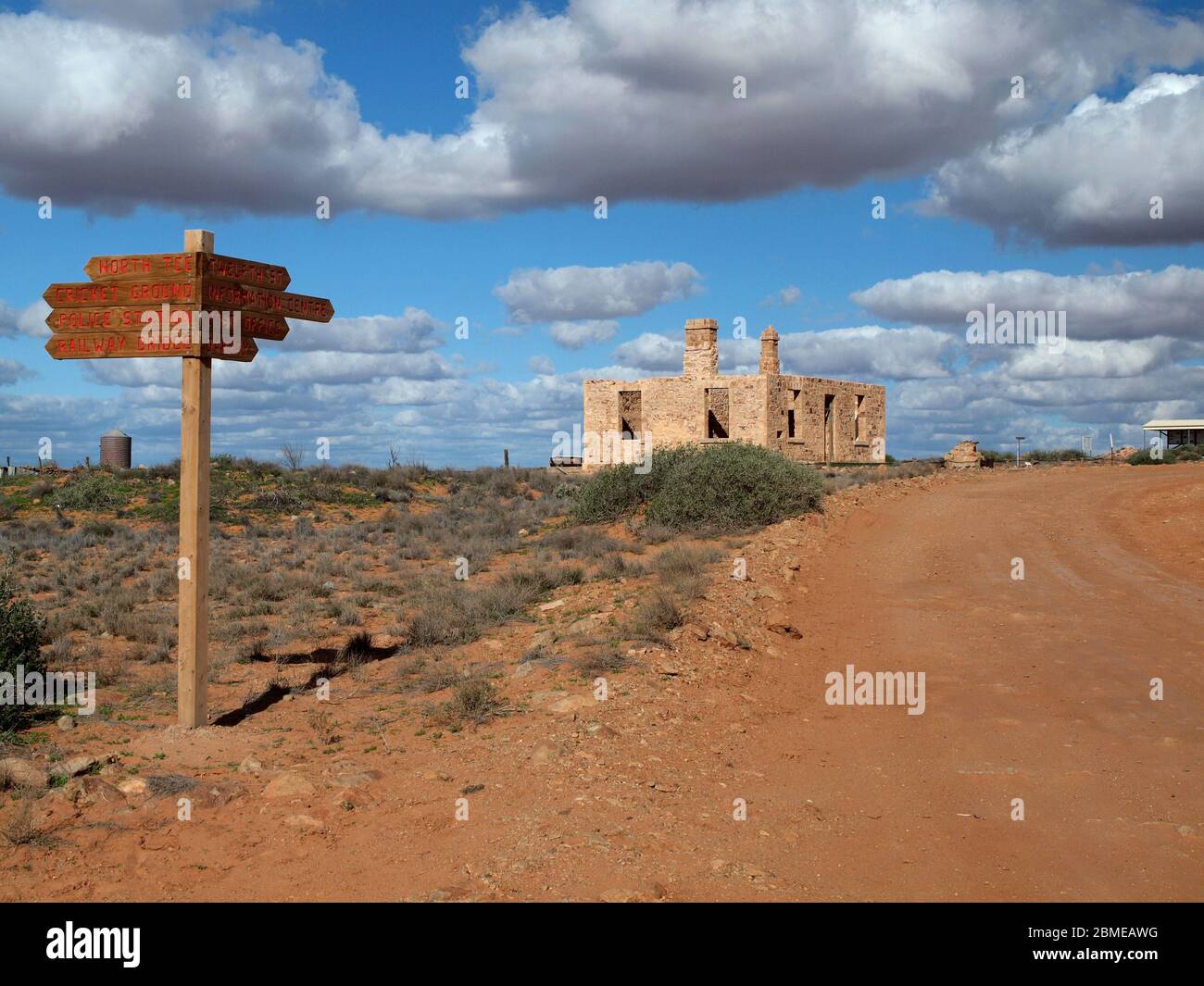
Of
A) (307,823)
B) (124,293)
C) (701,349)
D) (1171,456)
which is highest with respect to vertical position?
(701,349)

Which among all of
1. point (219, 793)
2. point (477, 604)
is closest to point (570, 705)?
point (219, 793)

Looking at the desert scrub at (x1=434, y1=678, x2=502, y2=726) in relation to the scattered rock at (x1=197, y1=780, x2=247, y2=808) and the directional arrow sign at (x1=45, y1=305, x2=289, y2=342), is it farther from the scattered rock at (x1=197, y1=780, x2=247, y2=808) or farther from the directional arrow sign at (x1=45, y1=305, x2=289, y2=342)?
the directional arrow sign at (x1=45, y1=305, x2=289, y2=342)

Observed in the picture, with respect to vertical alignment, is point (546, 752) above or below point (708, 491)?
below

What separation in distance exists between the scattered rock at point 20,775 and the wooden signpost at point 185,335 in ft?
4.56

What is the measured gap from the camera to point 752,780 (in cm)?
670

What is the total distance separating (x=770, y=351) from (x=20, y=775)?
32.9 metres

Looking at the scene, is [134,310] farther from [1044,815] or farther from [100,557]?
[100,557]

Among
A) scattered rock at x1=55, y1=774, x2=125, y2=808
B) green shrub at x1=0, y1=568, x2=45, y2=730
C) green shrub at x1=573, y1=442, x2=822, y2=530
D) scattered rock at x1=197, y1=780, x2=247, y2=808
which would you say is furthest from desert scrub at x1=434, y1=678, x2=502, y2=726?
green shrub at x1=573, y1=442, x2=822, y2=530

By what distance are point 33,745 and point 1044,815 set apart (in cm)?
741

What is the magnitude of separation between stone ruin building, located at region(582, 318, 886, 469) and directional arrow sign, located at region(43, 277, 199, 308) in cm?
2770

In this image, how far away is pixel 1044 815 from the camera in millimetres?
5969

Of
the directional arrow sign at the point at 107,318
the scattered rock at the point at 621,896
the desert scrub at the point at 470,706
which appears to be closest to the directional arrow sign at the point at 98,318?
the directional arrow sign at the point at 107,318

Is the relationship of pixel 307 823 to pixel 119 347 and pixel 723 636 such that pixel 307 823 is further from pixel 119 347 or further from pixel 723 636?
pixel 723 636

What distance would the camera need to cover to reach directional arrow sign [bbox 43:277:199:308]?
7.90 m
